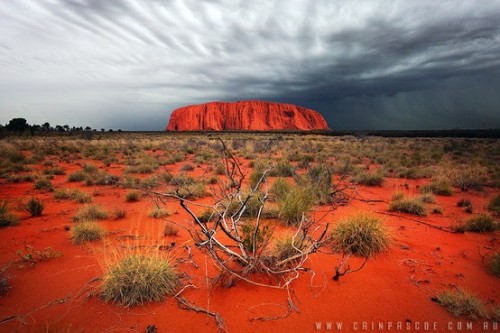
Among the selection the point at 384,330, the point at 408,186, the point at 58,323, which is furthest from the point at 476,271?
the point at 408,186

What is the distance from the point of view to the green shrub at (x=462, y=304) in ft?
9.42

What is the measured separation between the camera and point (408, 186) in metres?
10.1

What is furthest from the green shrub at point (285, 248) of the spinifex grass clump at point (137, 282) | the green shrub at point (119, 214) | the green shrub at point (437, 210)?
the green shrub at point (437, 210)

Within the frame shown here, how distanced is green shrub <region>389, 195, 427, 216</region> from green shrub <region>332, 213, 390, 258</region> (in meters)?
2.72

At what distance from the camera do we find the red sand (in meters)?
2.83

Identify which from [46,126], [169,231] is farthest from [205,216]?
[46,126]

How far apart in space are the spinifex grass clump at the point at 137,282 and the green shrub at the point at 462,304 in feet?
10.3

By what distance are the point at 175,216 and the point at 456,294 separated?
5.38 metres

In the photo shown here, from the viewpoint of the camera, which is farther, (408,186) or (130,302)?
(408,186)

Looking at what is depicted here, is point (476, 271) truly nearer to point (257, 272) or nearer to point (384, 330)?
point (384, 330)

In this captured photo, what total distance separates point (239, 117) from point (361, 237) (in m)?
147

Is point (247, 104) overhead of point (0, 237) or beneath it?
overhead

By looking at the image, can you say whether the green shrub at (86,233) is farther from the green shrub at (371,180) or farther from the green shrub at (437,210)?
the green shrub at (371,180)

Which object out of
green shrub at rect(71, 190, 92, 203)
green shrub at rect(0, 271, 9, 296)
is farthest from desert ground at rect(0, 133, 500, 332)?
green shrub at rect(71, 190, 92, 203)
